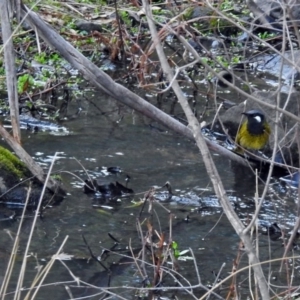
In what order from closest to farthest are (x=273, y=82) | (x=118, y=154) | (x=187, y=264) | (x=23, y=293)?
(x=23, y=293) < (x=187, y=264) < (x=118, y=154) < (x=273, y=82)

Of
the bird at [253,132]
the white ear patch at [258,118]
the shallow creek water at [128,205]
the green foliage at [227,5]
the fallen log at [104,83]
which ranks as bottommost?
the shallow creek water at [128,205]

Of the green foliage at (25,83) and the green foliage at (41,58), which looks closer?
the green foliage at (25,83)

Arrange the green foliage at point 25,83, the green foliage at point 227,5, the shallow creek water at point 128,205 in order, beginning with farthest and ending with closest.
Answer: the green foliage at point 227,5
the green foliage at point 25,83
the shallow creek water at point 128,205

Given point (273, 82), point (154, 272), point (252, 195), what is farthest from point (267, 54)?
point (154, 272)

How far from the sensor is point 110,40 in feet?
32.9

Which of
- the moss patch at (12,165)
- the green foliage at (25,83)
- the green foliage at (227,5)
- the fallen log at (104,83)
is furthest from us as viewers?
the green foliage at (227,5)

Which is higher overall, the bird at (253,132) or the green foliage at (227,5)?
the green foliage at (227,5)

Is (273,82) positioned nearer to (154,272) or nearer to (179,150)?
(179,150)

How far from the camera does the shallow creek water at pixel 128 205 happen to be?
5.09m

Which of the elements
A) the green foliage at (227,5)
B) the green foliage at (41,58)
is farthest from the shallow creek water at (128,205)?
the green foliage at (227,5)

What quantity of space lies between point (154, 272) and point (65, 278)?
0.50m

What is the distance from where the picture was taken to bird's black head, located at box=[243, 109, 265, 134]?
24.5ft

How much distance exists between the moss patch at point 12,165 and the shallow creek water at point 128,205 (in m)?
0.35

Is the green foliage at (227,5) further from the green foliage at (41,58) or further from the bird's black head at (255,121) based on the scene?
the bird's black head at (255,121)
